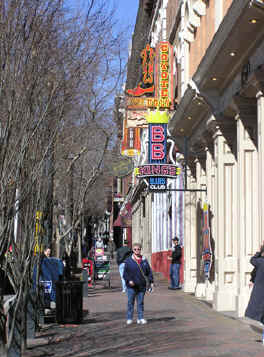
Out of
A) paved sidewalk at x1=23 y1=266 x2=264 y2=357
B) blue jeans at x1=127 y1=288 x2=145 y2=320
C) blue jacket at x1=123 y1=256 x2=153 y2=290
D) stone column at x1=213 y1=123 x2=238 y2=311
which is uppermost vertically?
stone column at x1=213 y1=123 x2=238 y2=311

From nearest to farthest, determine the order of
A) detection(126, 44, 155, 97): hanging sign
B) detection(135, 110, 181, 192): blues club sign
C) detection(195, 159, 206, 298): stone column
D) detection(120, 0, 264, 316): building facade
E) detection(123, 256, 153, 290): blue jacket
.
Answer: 1. detection(120, 0, 264, 316): building facade
2. detection(123, 256, 153, 290): blue jacket
3. detection(195, 159, 206, 298): stone column
4. detection(135, 110, 181, 192): blues club sign
5. detection(126, 44, 155, 97): hanging sign

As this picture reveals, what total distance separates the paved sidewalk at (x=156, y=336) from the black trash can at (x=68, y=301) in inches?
8.5

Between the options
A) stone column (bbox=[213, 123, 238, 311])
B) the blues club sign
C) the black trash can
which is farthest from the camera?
the blues club sign

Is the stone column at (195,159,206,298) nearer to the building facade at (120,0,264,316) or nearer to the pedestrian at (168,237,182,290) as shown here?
the building facade at (120,0,264,316)

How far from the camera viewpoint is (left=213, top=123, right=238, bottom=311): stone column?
1728 centimetres

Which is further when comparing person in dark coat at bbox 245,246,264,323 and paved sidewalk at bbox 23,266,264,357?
person in dark coat at bbox 245,246,264,323

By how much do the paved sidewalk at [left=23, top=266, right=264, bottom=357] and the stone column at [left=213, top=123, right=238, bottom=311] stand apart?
0.92 meters

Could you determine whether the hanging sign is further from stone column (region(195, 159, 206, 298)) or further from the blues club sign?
stone column (region(195, 159, 206, 298))

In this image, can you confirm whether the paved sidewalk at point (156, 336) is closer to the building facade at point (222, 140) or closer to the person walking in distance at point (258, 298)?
the person walking in distance at point (258, 298)

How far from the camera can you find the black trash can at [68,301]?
47.1 feet

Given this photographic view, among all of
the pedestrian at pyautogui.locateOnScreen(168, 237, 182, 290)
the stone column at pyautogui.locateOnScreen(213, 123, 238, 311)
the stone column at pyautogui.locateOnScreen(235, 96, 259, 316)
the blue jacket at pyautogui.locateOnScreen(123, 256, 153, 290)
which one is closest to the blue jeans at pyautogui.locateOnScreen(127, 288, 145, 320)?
the blue jacket at pyautogui.locateOnScreen(123, 256, 153, 290)

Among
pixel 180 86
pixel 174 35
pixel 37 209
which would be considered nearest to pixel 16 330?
pixel 37 209

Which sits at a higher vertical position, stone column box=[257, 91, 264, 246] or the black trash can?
stone column box=[257, 91, 264, 246]

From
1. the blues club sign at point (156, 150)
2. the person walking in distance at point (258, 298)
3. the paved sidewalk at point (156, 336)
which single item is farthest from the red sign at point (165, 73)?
the person walking in distance at point (258, 298)
